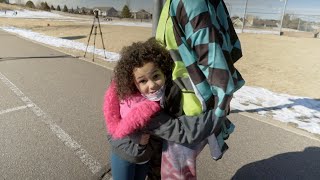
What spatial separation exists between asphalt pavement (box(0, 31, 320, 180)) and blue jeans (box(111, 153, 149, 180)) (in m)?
1.10

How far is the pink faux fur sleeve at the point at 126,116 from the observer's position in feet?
5.15

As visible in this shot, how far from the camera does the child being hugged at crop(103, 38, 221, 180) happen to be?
5.05 ft

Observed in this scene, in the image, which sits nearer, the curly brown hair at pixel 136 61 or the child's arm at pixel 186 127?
the child's arm at pixel 186 127

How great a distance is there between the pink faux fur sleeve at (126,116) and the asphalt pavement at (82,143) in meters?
1.39

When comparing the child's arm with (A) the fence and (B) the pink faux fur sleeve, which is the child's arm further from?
(A) the fence

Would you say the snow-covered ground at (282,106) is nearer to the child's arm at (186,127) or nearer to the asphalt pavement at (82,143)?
the asphalt pavement at (82,143)

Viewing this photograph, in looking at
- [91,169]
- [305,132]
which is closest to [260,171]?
[305,132]

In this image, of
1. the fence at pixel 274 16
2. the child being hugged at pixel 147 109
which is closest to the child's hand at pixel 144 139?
the child being hugged at pixel 147 109

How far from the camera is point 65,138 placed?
374 centimetres

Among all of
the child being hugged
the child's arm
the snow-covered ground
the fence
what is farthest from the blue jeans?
the fence

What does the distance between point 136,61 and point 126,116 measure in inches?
12.5

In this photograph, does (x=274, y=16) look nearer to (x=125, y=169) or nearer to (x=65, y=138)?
(x=65, y=138)

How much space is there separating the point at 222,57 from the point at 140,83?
1.65 feet

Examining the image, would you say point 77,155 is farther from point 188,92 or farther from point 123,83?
point 188,92
